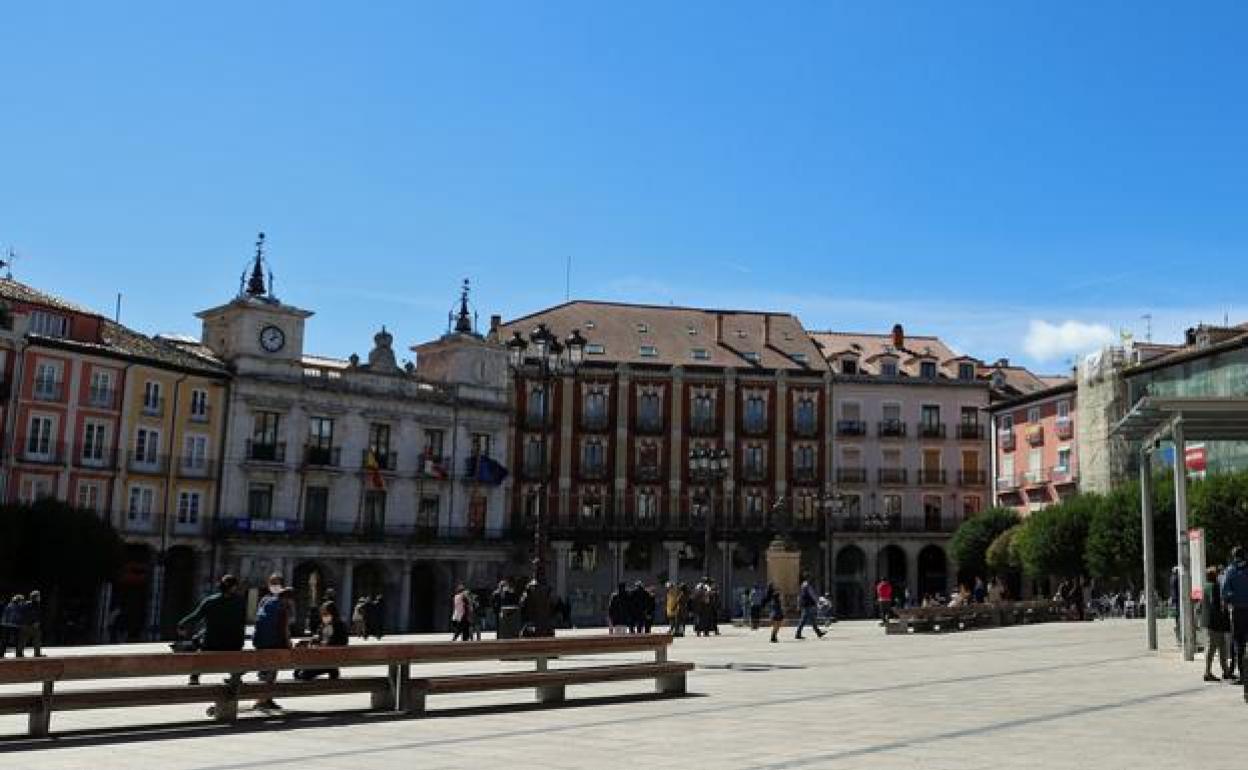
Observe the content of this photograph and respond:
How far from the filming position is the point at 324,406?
61281 millimetres

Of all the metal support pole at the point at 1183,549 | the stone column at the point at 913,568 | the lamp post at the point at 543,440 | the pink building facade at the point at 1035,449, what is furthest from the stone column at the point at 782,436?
the metal support pole at the point at 1183,549

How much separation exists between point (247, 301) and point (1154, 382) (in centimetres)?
4208

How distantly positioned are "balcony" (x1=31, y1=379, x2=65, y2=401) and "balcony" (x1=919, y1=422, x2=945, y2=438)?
1905 inches

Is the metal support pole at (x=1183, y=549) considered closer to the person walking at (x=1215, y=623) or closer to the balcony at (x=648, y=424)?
the person walking at (x=1215, y=623)

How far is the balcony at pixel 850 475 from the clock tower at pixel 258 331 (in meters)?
32.7

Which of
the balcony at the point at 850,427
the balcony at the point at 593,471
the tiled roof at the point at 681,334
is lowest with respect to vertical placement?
the balcony at the point at 593,471

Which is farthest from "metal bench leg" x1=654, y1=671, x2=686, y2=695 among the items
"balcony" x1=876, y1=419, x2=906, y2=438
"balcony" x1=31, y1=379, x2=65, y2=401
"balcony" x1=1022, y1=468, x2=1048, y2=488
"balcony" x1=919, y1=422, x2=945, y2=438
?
"balcony" x1=919, y1=422, x2=945, y2=438

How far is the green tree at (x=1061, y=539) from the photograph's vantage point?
57219 millimetres

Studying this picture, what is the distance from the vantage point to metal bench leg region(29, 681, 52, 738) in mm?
11195

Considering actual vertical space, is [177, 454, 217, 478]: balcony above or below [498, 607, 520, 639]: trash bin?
above

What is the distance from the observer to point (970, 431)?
259ft

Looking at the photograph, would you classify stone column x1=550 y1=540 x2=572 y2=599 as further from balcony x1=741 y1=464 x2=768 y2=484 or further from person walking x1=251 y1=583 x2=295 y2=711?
person walking x1=251 y1=583 x2=295 y2=711

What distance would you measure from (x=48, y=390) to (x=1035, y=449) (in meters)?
50.4

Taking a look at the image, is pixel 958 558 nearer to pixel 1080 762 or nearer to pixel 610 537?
pixel 610 537
